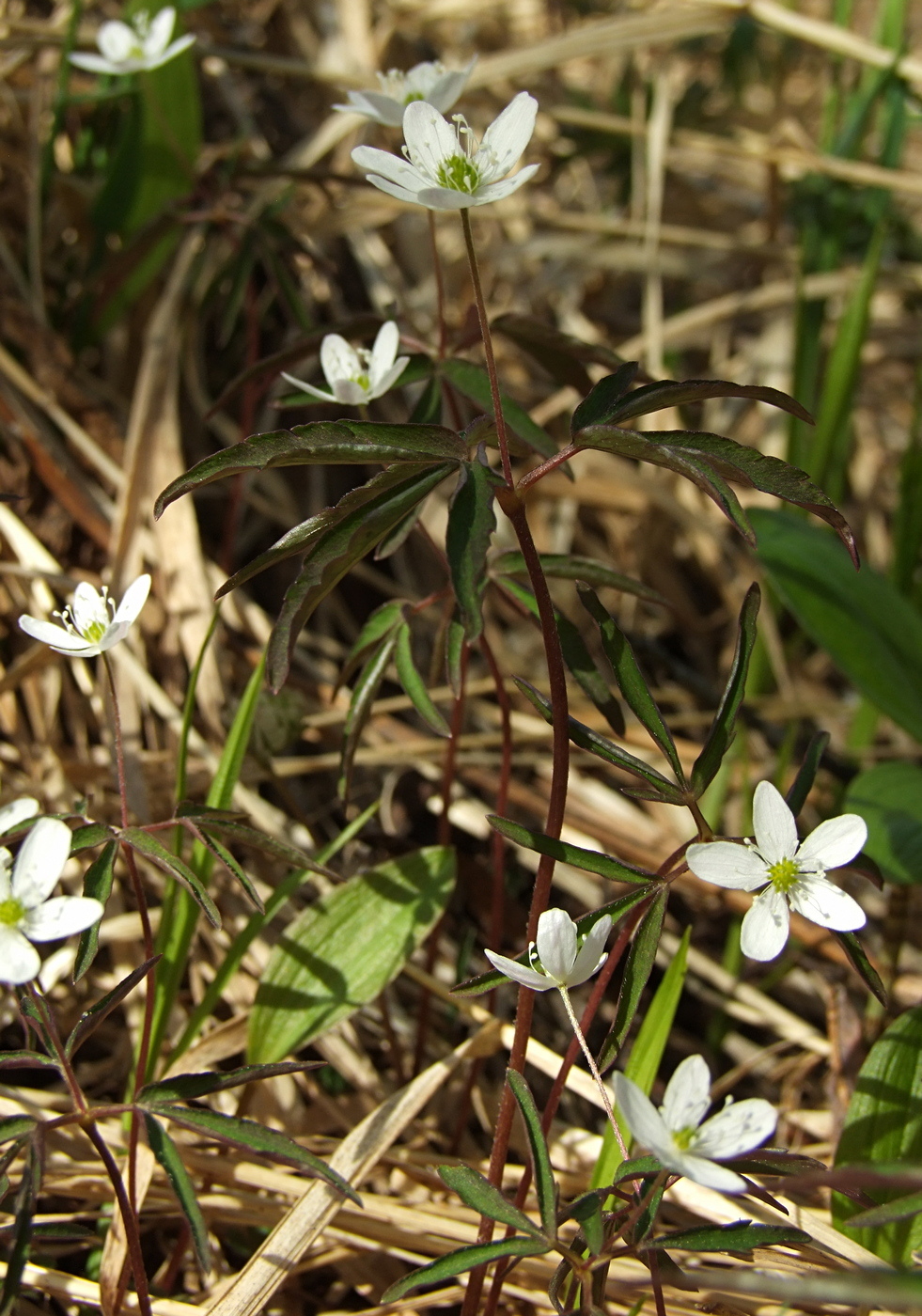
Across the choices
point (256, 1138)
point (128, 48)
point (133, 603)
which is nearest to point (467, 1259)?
point (256, 1138)

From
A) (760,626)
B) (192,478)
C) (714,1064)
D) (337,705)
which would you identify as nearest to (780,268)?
(760,626)

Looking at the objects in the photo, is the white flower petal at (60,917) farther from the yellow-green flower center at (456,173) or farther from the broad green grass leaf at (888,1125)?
the broad green grass leaf at (888,1125)

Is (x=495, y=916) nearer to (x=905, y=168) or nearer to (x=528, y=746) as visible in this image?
(x=528, y=746)

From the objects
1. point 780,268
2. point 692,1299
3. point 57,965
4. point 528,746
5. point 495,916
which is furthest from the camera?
point 780,268

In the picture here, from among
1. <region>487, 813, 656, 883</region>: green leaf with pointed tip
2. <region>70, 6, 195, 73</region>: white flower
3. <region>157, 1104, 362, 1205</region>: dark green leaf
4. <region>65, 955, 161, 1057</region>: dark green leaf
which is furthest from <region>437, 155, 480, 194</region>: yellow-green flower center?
<region>70, 6, 195, 73</region>: white flower

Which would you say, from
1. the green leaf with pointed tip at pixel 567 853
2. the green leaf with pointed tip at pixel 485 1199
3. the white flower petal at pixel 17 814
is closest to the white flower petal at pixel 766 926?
the green leaf with pointed tip at pixel 567 853

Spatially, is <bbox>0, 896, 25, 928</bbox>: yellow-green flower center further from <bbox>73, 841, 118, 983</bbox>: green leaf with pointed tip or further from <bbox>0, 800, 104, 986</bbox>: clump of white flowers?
<bbox>73, 841, 118, 983</bbox>: green leaf with pointed tip

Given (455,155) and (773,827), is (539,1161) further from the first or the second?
(455,155)
